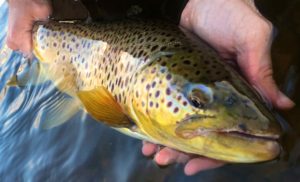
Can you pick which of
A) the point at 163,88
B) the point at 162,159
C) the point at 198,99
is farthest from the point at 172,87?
the point at 162,159

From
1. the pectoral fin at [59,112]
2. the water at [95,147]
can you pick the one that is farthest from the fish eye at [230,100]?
the pectoral fin at [59,112]

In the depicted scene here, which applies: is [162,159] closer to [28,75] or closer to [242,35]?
[242,35]

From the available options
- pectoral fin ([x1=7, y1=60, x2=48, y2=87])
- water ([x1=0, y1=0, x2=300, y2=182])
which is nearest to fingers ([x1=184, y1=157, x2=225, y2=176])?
water ([x1=0, y1=0, x2=300, y2=182])

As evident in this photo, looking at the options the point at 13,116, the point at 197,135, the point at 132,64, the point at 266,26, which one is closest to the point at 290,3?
the point at 266,26

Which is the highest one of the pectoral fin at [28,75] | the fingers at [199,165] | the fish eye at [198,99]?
the fish eye at [198,99]

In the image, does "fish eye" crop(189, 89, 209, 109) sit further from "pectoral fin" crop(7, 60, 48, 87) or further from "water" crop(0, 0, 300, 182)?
"pectoral fin" crop(7, 60, 48, 87)

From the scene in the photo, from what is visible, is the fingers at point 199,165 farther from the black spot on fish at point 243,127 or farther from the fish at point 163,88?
the black spot on fish at point 243,127

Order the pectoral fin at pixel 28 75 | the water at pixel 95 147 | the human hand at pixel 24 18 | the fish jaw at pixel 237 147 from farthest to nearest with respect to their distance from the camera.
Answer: the pectoral fin at pixel 28 75, the human hand at pixel 24 18, the water at pixel 95 147, the fish jaw at pixel 237 147
